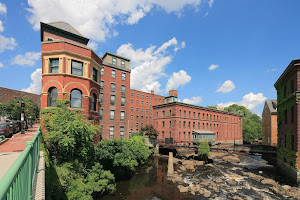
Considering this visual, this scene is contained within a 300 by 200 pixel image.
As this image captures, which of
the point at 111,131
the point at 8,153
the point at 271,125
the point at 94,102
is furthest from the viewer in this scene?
the point at 271,125

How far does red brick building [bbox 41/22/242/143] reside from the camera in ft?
54.2

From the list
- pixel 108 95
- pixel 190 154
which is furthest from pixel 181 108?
pixel 108 95

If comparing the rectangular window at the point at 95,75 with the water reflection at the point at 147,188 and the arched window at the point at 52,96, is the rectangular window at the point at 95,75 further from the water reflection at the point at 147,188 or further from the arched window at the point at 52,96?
the water reflection at the point at 147,188

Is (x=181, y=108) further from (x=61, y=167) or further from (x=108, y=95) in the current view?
(x=61, y=167)

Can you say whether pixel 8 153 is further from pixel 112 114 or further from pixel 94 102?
pixel 112 114

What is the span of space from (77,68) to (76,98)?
3.11m

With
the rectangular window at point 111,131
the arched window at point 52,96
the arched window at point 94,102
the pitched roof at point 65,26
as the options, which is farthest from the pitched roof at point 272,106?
the arched window at point 52,96

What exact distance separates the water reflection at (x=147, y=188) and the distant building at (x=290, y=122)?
1408 centimetres

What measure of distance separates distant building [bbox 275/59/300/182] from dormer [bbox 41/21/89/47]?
27.7 metres

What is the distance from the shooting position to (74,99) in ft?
55.6

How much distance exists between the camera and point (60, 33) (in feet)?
74.0

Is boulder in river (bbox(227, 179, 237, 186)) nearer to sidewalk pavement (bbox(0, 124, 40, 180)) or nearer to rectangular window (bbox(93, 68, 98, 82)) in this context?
rectangular window (bbox(93, 68, 98, 82))

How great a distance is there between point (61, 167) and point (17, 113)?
40.0 m

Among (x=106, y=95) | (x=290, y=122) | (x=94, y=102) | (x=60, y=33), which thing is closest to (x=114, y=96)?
(x=106, y=95)
